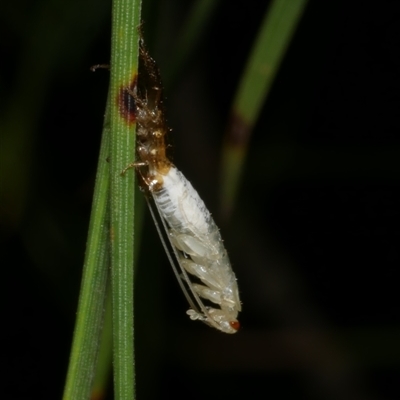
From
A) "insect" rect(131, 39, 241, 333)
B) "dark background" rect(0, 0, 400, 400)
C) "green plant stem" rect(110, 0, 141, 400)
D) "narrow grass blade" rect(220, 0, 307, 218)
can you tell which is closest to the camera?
"green plant stem" rect(110, 0, 141, 400)

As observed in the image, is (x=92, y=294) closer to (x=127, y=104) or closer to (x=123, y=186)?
(x=123, y=186)

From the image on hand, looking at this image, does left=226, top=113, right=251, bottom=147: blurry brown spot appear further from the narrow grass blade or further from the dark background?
the dark background

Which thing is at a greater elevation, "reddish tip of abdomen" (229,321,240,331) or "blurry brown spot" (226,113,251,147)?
"blurry brown spot" (226,113,251,147)

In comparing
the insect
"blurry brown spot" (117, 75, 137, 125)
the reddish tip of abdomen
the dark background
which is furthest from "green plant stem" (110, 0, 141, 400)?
the dark background

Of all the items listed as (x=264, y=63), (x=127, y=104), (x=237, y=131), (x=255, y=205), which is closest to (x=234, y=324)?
(x=237, y=131)

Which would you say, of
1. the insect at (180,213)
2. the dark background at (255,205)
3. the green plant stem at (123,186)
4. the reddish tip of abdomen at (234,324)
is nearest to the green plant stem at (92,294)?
the green plant stem at (123,186)
